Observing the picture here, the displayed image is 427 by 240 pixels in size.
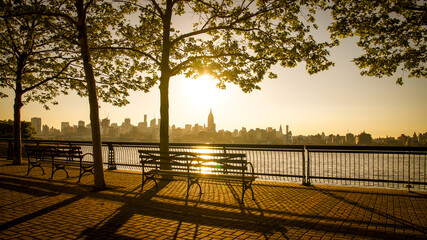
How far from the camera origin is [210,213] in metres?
5.50

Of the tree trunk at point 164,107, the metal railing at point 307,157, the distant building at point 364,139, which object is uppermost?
the tree trunk at point 164,107

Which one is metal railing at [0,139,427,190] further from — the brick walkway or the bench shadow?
the bench shadow

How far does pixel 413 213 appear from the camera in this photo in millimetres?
5445

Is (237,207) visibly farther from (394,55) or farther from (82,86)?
(82,86)

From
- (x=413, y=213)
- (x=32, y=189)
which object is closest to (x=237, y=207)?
(x=413, y=213)

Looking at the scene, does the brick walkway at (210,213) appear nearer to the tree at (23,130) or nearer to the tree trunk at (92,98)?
the tree trunk at (92,98)

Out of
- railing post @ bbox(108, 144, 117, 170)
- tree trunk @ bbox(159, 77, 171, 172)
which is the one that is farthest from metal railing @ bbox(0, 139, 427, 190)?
tree trunk @ bbox(159, 77, 171, 172)

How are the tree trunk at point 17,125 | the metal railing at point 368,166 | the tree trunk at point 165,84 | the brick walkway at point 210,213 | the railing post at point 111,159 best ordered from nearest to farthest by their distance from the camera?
the brick walkway at point 210,213 → the metal railing at point 368,166 → the tree trunk at point 165,84 → the railing post at point 111,159 → the tree trunk at point 17,125

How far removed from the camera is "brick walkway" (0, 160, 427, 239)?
14.3 ft

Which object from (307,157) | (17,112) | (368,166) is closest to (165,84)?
(307,157)

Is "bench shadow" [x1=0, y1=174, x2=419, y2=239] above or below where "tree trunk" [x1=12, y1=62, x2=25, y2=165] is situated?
below

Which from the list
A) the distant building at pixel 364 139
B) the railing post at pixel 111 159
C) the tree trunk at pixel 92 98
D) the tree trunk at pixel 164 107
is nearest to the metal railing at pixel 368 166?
the tree trunk at pixel 164 107

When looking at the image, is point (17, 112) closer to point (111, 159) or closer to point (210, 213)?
point (111, 159)

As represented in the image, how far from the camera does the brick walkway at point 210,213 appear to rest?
14.3ft
